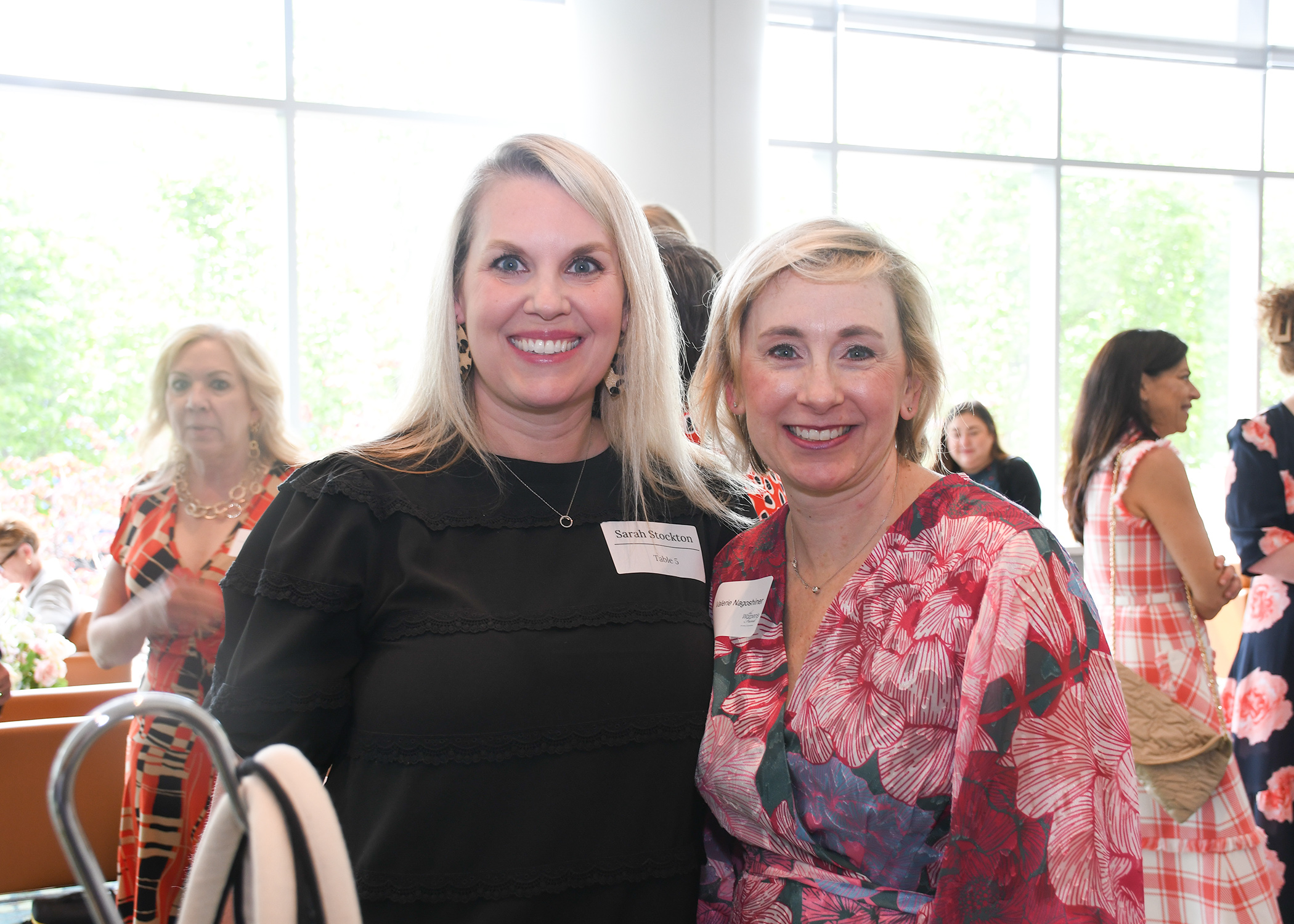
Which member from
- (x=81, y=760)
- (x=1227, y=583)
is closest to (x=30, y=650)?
(x=81, y=760)

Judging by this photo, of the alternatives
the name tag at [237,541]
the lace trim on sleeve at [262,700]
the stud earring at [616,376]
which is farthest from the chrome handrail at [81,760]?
the name tag at [237,541]

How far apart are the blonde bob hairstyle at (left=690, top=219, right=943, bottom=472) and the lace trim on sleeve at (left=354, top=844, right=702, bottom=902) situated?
2.31 ft

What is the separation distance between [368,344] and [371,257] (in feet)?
1.75

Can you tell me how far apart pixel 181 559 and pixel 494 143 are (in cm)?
217

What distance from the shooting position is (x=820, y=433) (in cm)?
140

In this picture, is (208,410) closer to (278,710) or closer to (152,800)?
(152,800)

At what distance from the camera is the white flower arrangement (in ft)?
11.3

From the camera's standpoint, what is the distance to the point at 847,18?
270 inches

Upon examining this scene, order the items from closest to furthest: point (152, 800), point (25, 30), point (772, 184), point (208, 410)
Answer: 1. point (152, 800)
2. point (208, 410)
3. point (25, 30)
4. point (772, 184)

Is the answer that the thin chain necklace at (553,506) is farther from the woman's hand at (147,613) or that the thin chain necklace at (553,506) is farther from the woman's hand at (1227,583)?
the woman's hand at (1227,583)

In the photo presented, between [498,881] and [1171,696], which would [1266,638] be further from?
[498,881]

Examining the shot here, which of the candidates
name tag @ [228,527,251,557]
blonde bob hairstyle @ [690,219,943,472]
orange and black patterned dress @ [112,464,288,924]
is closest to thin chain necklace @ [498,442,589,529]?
blonde bob hairstyle @ [690,219,943,472]

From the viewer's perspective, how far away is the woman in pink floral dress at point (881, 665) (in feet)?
3.84

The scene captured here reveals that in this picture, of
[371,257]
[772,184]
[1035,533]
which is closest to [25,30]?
[371,257]
